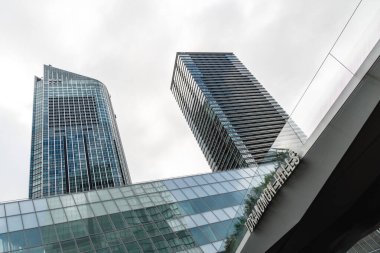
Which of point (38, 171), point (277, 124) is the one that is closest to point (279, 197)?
point (277, 124)

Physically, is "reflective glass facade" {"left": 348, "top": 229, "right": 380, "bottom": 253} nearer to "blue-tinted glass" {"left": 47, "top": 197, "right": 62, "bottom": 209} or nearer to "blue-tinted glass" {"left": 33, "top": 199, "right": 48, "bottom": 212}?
"blue-tinted glass" {"left": 47, "top": 197, "right": 62, "bottom": 209}

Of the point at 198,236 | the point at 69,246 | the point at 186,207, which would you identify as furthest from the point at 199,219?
the point at 69,246

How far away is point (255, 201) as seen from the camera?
14805mm

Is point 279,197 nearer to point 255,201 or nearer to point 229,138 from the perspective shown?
point 255,201

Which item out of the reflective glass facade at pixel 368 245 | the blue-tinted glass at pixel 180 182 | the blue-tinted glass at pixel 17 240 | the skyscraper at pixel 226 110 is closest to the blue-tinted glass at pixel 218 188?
the blue-tinted glass at pixel 180 182

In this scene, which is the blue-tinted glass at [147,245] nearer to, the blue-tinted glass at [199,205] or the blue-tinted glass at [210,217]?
the blue-tinted glass at [210,217]

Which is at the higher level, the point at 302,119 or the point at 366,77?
the point at 302,119

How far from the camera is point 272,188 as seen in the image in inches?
524

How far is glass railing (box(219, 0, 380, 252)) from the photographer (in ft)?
30.6

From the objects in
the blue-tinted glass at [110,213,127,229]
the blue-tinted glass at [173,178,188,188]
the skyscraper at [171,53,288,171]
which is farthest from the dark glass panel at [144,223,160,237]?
the skyscraper at [171,53,288,171]

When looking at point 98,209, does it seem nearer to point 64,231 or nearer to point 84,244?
point 64,231

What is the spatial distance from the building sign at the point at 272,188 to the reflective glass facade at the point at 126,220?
12.8m

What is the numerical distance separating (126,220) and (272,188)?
83.3 ft

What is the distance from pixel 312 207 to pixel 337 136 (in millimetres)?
2531
